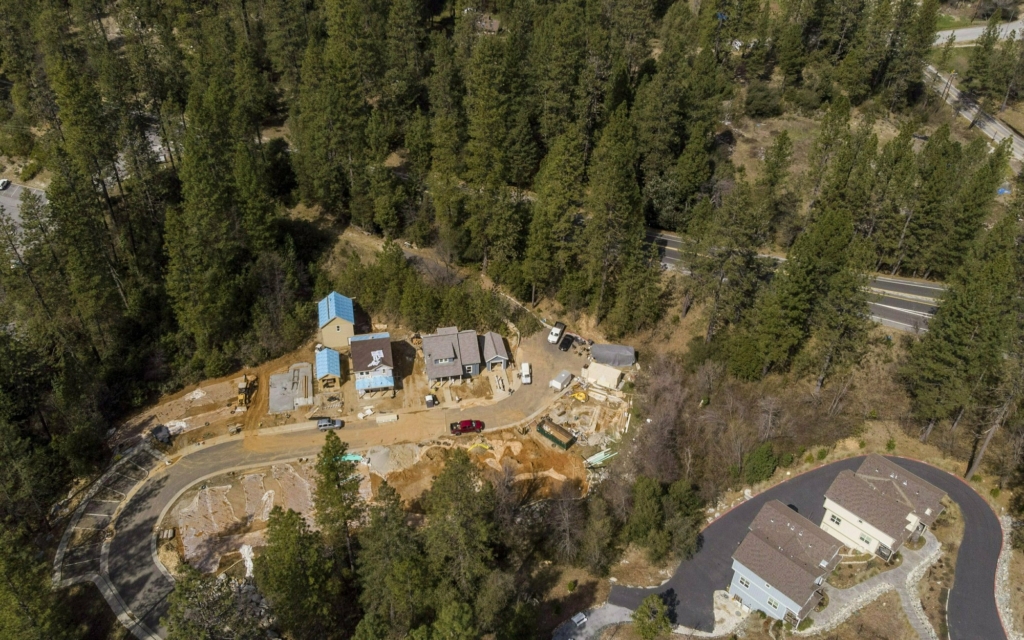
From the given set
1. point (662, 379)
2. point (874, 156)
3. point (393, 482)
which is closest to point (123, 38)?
point (393, 482)

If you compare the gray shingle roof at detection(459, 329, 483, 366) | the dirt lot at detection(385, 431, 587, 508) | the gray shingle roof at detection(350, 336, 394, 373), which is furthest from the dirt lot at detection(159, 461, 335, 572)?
the gray shingle roof at detection(459, 329, 483, 366)

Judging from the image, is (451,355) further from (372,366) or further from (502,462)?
(502,462)

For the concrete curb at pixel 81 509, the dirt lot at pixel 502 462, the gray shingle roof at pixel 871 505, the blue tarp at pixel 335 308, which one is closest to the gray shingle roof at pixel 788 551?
the gray shingle roof at pixel 871 505

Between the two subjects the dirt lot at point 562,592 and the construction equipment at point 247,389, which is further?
the construction equipment at point 247,389

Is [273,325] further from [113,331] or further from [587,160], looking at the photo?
[587,160]

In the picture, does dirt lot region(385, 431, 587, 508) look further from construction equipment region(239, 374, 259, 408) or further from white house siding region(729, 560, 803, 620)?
construction equipment region(239, 374, 259, 408)

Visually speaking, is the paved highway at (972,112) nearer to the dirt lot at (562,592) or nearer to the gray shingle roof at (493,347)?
the gray shingle roof at (493,347)

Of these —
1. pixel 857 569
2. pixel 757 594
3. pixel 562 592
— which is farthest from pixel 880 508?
pixel 562 592
